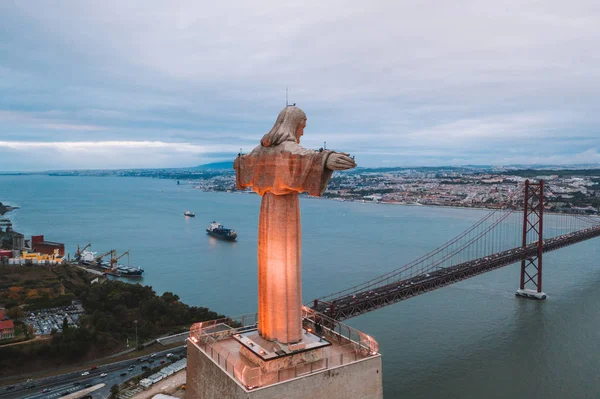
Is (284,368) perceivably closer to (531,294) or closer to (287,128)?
(287,128)

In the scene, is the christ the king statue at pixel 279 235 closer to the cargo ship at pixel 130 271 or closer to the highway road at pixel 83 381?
the highway road at pixel 83 381

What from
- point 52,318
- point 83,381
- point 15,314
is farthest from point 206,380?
point 15,314

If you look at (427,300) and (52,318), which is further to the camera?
(427,300)

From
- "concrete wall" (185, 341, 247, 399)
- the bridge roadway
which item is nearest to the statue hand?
"concrete wall" (185, 341, 247, 399)

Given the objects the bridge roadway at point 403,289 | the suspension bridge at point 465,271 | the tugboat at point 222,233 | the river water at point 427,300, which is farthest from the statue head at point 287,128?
the tugboat at point 222,233

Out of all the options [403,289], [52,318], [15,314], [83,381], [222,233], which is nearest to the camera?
[83,381]

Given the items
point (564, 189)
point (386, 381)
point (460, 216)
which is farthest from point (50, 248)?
point (564, 189)

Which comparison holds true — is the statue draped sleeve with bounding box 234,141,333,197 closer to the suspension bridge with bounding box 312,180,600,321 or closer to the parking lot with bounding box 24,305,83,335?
the suspension bridge with bounding box 312,180,600,321
